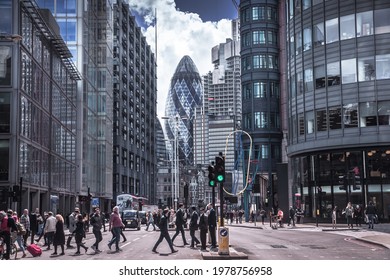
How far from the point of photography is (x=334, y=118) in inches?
1781

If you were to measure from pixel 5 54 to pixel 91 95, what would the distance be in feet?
81.9

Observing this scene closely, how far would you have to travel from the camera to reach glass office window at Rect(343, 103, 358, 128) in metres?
43.2

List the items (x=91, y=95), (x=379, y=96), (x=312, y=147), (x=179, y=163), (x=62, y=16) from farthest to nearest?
(x=91, y=95)
(x=62, y=16)
(x=312, y=147)
(x=379, y=96)
(x=179, y=163)

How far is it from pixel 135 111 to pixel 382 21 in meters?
21.1

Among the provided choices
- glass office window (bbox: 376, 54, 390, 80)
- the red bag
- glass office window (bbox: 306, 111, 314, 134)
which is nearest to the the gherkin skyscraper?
the red bag

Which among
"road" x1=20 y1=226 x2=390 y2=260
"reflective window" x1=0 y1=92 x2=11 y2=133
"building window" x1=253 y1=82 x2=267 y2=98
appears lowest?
"road" x1=20 y1=226 x2=390 y2=260

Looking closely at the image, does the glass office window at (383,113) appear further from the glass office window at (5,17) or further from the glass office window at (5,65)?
the glass office window at (5,17)

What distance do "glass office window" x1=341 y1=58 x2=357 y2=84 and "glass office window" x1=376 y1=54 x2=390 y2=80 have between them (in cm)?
146

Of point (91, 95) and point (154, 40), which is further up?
point (91, 95)

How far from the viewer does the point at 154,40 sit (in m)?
14.8

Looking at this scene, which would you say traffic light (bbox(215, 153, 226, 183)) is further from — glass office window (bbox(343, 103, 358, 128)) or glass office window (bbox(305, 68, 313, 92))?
glass office window (bbox(305, 68, 313, 92))
